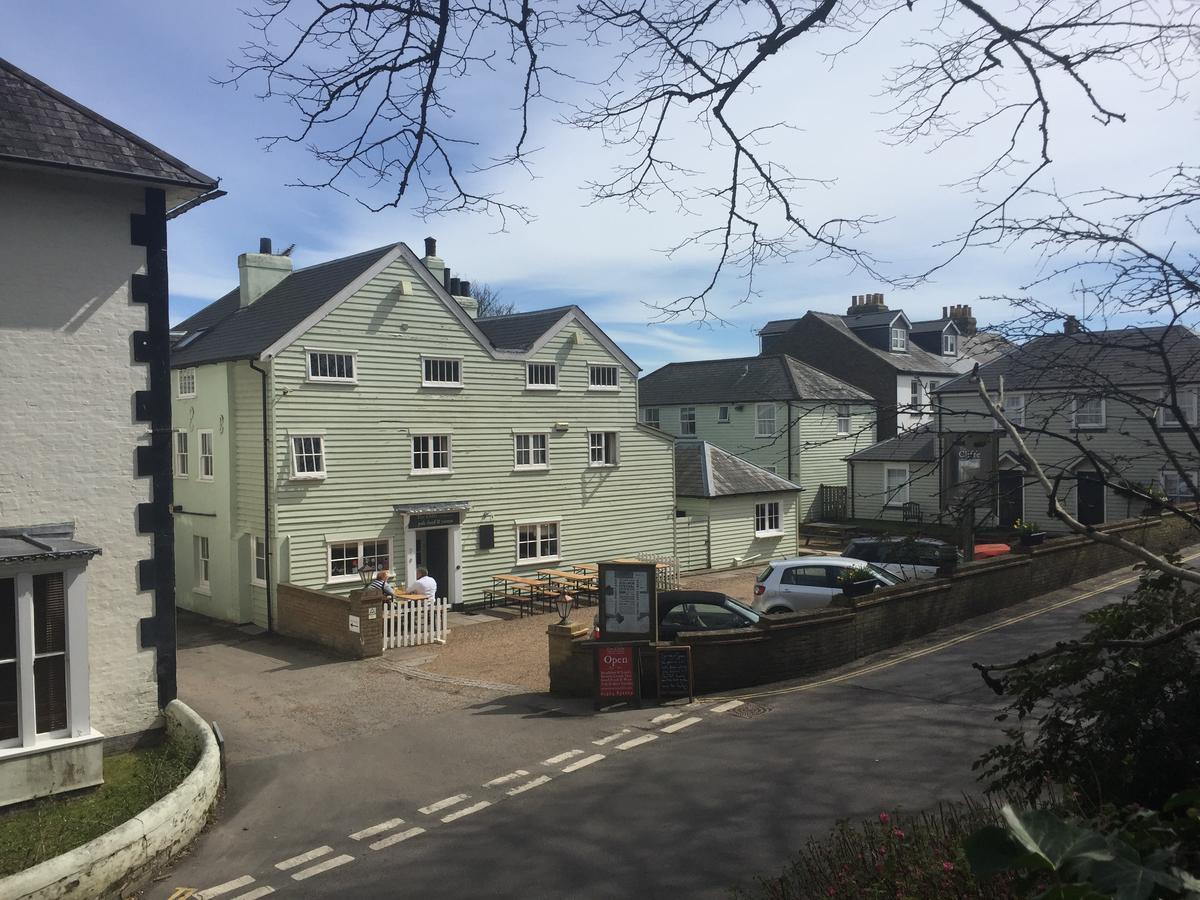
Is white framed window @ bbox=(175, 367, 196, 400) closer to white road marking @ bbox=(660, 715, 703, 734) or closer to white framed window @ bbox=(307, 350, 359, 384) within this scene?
white framed window @ bbox=(307, 350, 359, 384)

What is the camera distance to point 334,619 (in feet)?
63.6

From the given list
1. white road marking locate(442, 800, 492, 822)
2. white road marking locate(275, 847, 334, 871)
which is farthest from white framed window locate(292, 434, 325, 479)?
white road marking locate(275, 847, 334, 871)

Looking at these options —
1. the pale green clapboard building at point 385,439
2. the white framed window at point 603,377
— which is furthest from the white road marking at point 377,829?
the white framed window at point 603,377

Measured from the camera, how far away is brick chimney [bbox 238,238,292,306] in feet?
85.6

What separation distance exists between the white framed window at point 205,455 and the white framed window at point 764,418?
82.6 ft

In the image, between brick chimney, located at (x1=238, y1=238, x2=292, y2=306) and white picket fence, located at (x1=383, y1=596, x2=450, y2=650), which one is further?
brick chimney, located at (x1=238, y1=238, x2=292, y2=306)

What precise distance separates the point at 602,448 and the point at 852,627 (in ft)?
40.9

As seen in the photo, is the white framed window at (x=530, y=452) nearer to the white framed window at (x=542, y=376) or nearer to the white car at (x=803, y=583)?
the white framed window at (x=542, y=376)

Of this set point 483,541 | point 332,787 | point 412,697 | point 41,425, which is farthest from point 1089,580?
point 41,425

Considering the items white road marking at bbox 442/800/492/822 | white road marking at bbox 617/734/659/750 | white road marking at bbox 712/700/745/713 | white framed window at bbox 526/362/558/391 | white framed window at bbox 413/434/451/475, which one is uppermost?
white framed window at bbox 526/362/558/391

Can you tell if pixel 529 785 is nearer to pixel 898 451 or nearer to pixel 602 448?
pixel 602 448

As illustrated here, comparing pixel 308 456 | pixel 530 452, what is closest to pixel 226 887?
pixel 308 456

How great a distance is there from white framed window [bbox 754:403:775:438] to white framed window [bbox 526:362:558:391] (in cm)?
1715

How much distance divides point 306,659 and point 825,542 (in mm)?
24487
